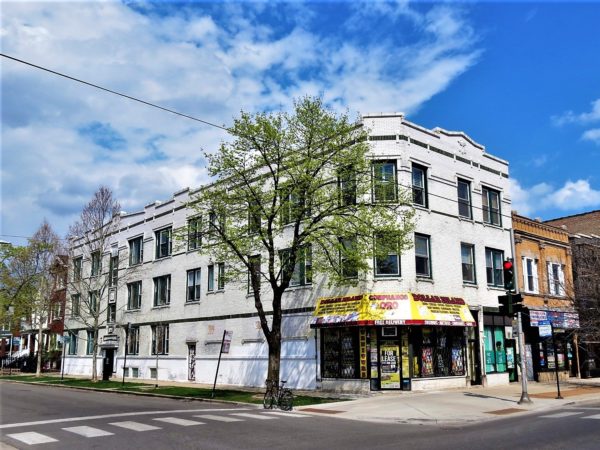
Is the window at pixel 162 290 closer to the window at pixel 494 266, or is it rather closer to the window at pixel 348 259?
the window at pixel 348 259

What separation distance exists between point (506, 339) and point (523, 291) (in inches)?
126

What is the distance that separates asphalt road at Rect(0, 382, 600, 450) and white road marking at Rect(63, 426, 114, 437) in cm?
2

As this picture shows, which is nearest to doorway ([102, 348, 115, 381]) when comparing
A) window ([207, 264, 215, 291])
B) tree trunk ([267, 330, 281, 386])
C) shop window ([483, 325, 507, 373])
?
window ([207, 264, 215, 291])

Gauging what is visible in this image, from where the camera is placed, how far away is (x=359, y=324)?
23.2 meters

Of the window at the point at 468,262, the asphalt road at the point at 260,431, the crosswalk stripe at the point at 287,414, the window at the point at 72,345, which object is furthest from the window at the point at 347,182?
the window at the point at 72,345

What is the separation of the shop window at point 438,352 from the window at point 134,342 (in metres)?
22.4

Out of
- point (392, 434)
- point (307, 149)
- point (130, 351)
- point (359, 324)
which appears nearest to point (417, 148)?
point (307, 149)

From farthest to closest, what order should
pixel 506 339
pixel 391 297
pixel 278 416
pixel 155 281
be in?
pixel 155 281 < pixel 506 339 < pixel 391 297 < pixel 278 416

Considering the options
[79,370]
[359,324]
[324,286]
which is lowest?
[79,370]

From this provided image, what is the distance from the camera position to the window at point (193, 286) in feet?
115

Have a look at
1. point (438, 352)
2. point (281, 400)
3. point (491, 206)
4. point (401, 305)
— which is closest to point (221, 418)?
point (281, 400)

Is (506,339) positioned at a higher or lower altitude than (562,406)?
higher

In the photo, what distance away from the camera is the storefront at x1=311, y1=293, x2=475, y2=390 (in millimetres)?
23750

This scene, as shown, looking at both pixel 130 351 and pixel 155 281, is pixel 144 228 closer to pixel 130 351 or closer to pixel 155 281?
pixel 155 281
